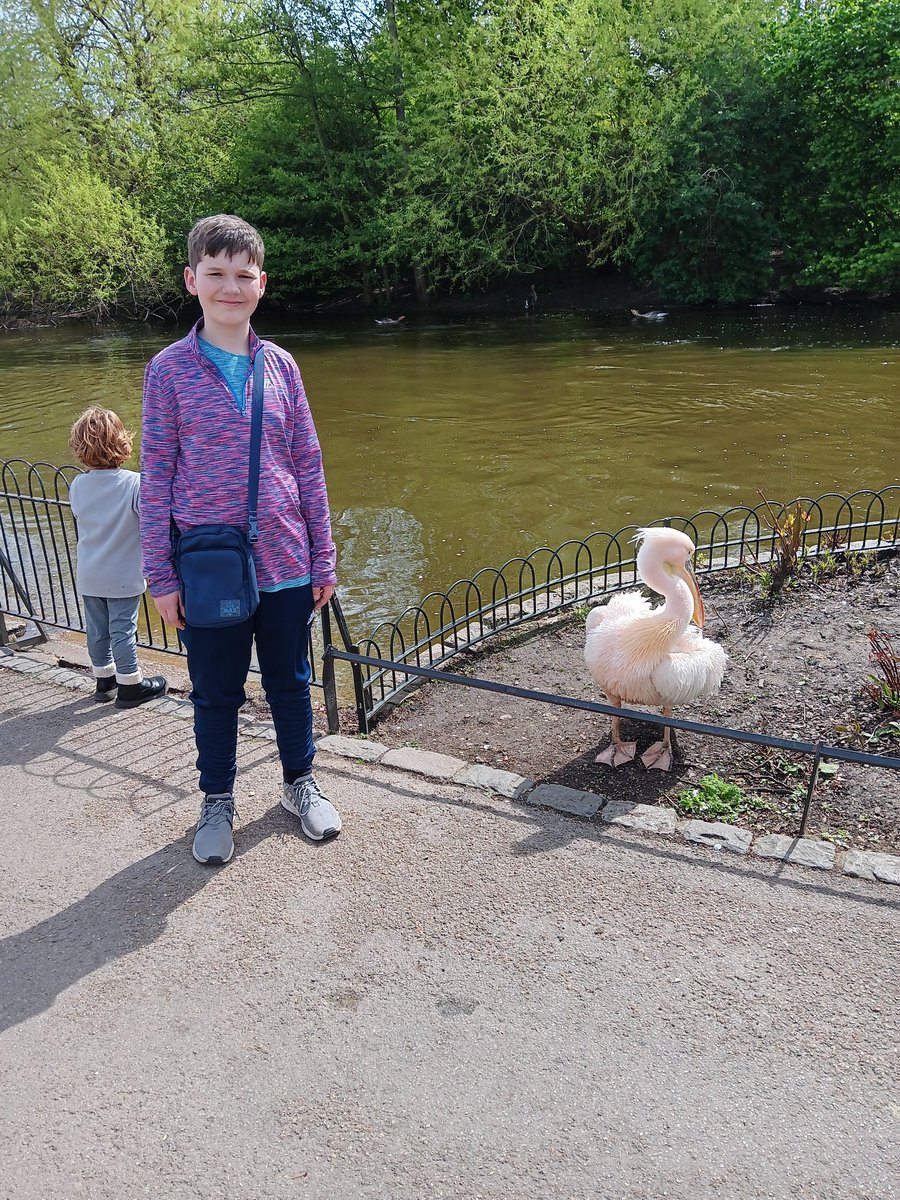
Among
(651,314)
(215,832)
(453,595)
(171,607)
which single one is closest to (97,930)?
(215,832)

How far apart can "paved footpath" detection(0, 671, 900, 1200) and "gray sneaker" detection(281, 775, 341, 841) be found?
71 millimetres

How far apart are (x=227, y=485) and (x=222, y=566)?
0.30m

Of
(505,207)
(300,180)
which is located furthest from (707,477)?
(300,180)

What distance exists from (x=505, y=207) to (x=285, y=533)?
24976 millimetres

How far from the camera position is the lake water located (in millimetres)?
10102

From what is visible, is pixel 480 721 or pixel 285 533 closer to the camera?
pixel 285 533

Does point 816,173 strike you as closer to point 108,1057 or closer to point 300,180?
point 300,180

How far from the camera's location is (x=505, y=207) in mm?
25719

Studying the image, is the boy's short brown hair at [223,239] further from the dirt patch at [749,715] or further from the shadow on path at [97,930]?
the dirt patch at [749,715]

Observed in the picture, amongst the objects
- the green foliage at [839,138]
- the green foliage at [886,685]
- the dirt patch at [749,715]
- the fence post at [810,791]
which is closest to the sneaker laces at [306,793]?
the dirt patch at [749,715]

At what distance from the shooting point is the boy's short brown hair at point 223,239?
3113mm

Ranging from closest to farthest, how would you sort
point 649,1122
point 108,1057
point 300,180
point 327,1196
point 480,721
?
point 327,1196, point 649,1122, point 108,1057, point 480,721, point 300,180

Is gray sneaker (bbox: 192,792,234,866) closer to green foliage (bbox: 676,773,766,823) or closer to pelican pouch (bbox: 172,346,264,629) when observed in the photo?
pelican pouch (bbox: 172,346,264,629)

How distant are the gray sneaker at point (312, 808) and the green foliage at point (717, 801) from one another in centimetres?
155
